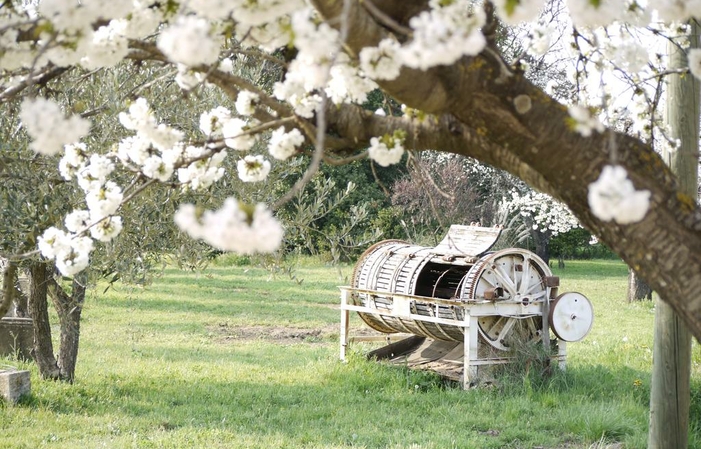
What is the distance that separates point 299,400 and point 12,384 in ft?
8.45

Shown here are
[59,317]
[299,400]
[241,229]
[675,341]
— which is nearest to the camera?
[241,229]

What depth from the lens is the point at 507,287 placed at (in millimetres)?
8180

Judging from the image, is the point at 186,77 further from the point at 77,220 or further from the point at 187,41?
the point at 187,41

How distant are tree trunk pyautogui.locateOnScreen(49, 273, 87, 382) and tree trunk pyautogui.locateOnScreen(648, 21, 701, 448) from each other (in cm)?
484

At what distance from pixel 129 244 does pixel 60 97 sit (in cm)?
131

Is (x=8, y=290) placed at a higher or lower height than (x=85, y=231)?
lower

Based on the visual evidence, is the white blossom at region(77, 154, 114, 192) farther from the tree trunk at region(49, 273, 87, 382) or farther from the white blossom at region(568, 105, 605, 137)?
the tree trunk at region(49, 273, 87, 382)

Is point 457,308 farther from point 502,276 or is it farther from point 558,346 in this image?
point 558,346

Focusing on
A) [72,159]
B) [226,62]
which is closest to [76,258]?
[72,159]

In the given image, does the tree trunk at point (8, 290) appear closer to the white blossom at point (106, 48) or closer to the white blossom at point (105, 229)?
the white blossom at point (105, 229)

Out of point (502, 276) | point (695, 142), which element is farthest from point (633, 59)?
point (502, 276)

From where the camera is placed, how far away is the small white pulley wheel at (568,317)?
8273 millimetres

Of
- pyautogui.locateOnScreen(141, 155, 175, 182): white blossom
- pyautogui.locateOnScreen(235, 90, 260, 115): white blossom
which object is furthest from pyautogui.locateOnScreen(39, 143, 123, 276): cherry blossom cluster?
pyautogui.locateOnScreen(235, 90, 260, 115): white blossom

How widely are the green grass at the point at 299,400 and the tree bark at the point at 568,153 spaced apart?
411cm
